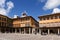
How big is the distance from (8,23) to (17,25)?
161 inches

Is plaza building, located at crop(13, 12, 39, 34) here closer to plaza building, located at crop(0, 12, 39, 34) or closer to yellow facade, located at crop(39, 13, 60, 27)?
plaza building, located at crop(0, 12, 39, 34)

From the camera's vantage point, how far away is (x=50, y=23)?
47812 millimetres

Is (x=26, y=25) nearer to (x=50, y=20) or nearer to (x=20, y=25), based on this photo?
(x=20, y=25)

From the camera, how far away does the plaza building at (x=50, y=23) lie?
44.7 metres

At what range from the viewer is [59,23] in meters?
45.2

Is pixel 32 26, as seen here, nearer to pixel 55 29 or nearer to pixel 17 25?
pixel 17 25

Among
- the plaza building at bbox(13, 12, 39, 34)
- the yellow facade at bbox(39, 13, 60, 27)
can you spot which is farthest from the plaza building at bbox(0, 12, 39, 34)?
the yellow facade at bbox(39, 13, 60, 27)

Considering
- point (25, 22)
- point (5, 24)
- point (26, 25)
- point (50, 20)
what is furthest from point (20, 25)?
point (50, 20)

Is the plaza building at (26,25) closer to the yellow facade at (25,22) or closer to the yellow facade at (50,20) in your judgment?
Result: the yellow facade at (25,22)

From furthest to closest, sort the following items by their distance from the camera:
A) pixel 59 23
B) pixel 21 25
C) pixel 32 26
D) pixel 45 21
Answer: pixel 21 25, pixel 32 26, pixel 45 21, pixel 59 23

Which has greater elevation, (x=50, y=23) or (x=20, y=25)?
(x=50, y=23)

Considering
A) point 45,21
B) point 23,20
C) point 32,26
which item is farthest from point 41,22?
point 23,20

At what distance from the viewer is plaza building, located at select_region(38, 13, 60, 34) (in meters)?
44.7

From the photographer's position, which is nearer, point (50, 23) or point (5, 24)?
point (50, 23)
